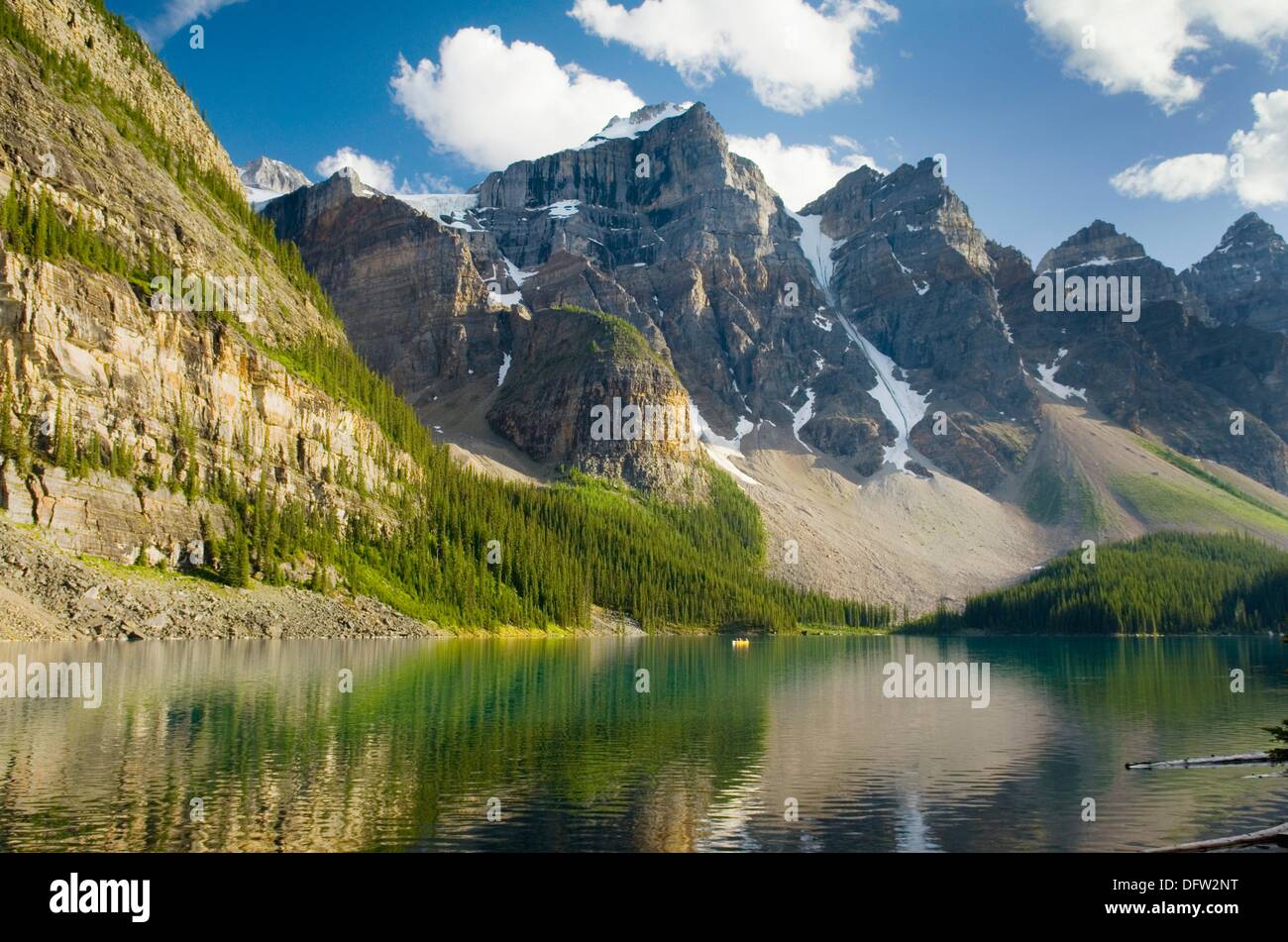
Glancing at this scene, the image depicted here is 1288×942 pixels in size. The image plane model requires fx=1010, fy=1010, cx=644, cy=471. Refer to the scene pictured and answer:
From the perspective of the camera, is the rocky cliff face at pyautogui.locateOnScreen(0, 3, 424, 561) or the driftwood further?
the rocky cliff face at pyautogui.locateOnScreen(0, 3, 424, 561)

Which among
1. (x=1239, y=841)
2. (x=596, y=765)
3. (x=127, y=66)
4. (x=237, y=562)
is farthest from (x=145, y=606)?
(x=127, y=66)

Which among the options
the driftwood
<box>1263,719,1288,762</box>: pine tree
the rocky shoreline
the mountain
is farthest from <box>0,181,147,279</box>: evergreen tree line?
the driftwood

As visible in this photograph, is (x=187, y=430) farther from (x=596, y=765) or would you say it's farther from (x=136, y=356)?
(x=596, y=765)

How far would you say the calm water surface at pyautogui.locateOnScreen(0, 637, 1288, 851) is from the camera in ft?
85.7

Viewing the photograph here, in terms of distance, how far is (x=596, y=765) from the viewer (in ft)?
119

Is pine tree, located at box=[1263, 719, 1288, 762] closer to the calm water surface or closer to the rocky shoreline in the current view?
the calm water surface

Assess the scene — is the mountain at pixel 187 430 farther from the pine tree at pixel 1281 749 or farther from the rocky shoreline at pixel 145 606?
the pine tree at pixel 1281 749

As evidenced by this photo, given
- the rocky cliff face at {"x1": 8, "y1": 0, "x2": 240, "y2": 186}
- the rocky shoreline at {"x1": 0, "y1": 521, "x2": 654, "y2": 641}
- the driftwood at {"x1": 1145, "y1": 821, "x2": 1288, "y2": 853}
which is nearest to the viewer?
the driftwood at {"x1": 1145, "y1": 821, "x2": 1288, "y2": 853}

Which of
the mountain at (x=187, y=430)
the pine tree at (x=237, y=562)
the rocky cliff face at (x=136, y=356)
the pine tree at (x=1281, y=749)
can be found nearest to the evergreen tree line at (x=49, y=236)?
the mountain at (x=187, y=430)

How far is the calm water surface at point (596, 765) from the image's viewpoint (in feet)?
85.7

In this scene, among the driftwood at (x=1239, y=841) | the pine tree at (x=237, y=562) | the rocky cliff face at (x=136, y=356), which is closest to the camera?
the driftwood at (x=1239, y=841)

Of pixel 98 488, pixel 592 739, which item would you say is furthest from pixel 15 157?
pixel 592 739

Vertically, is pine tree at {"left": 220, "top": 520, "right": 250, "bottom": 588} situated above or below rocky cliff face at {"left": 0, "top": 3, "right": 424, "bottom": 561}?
below

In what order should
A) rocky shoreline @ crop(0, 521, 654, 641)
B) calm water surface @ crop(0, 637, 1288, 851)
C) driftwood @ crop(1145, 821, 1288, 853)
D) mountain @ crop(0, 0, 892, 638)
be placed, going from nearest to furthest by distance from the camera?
driftwood @ crop(1145, 821, 1288, 853) → calm water surface @ crop(0, 637, 1288, 851) → rocky shoreline @ crop(0, 521, 654, 641) → mountain @ crop(0, 0, 892, 638)
